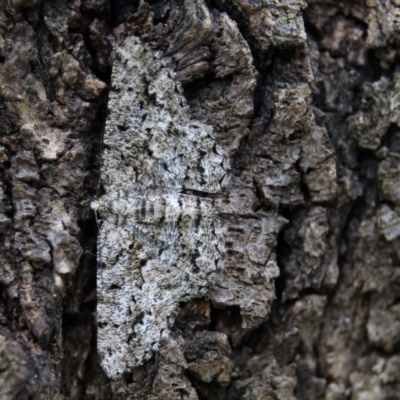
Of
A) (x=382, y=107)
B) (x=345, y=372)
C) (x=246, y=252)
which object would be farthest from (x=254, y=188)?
(x=345, y=372)

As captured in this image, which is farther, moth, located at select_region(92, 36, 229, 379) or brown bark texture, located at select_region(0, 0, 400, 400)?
moth, located at select_region(92, 36, 229, 379)

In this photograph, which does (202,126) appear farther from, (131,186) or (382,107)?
(382,107)

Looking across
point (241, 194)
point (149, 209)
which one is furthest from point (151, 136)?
point (241, 194)

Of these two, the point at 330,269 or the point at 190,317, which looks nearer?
the point at 190,317

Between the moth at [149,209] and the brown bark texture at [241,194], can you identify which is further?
the moth at [149,209]
